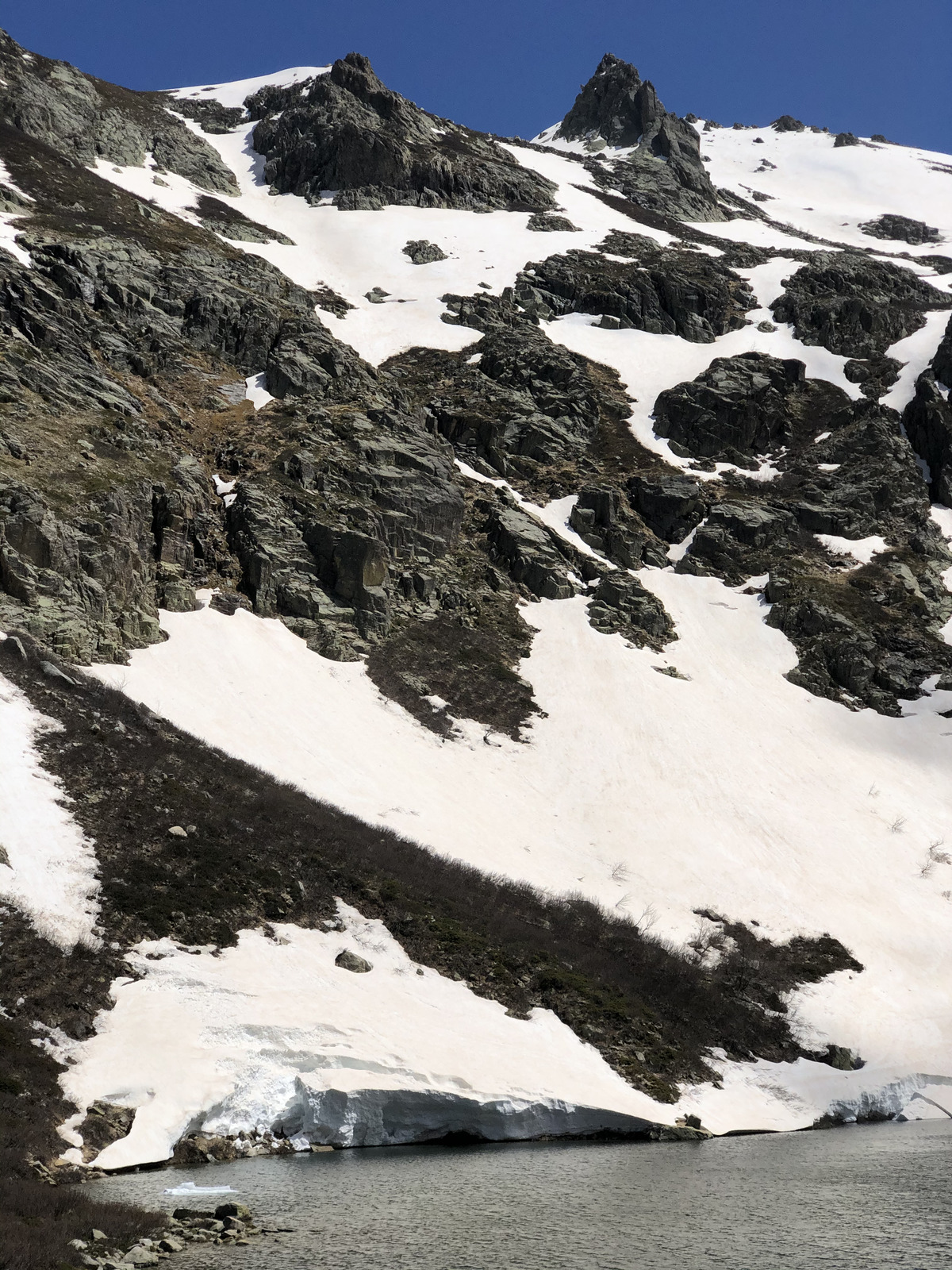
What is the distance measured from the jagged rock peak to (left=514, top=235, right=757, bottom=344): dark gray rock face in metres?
86.5

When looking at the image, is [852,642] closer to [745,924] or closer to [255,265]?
[745,924]

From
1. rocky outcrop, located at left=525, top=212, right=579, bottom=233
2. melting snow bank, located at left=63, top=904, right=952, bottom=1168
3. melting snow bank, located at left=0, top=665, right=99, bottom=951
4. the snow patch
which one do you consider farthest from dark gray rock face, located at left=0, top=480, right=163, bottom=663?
rocky outcrop, located at left=525, top=212, right=579, bottom=233

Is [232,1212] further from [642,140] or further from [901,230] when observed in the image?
[642,140]

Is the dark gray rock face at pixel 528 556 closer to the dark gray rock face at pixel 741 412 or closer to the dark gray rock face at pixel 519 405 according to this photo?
the dark gray rock face at pixel 519 405

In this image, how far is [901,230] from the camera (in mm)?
159875

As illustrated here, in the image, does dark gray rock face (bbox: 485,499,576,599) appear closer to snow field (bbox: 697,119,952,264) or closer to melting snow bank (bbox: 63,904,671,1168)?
melting snow bank (bbox: 63,904,671,1168)

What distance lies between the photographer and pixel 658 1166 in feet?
68.1

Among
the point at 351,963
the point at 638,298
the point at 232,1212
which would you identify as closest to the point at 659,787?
the point at 351,963

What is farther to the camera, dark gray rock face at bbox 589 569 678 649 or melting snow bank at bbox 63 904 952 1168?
dark gray rock face at bbox 589 569 678 649

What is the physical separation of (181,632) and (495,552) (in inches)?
1070

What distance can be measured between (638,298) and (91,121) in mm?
70262

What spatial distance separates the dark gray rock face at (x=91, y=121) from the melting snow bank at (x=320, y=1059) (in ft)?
342

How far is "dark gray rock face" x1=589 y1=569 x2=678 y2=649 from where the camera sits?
63250mm

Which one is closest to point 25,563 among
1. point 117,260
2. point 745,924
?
point 745,924
